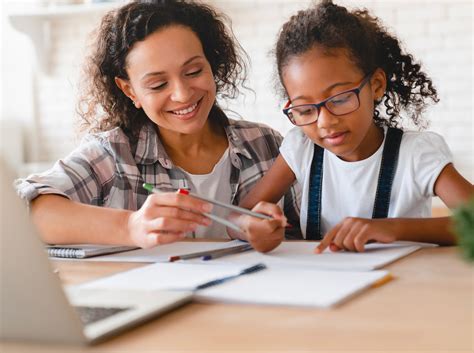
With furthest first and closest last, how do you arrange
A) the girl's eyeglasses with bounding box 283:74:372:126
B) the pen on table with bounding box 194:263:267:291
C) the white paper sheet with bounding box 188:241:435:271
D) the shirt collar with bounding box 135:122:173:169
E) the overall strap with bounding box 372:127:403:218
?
1. the shirt collar with bounding box 135:122:173:169
2. the overall strap with bounding box 372:127:403:218
3. the girl's eyeglasses with bounding box 283:74:372:126
4. the white paper sheet with bounding box 188:241:435:271
5. the pen on table with bounding box 194:263:267:291

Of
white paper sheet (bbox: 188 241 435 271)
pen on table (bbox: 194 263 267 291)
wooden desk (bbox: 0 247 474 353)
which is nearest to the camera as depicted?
wooden desk (bbox: 0 247 474 353)

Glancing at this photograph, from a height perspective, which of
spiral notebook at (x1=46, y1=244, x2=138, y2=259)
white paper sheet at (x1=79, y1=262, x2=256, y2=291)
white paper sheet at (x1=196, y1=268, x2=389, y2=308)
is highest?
white paper sheet at (x1=196, y1=268, x2=389, y2=308)

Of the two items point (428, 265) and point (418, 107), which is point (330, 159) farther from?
point (428, 265)

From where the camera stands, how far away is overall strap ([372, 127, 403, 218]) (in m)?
1.94

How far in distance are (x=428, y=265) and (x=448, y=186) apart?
0.51 m

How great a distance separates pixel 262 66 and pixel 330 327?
11.7 ft

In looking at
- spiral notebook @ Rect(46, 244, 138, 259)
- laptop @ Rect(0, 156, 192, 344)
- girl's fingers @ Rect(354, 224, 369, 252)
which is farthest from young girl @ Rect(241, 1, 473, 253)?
laptop @ Rect(0, 156, 192, 344)

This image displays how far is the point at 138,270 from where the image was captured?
1.36 meters

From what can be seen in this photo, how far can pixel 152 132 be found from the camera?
223cm

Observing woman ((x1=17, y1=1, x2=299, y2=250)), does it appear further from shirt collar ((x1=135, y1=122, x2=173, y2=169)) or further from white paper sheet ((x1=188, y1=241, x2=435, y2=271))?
white paper sheet ((x1=188, y1=241, x2=435, y2=271))

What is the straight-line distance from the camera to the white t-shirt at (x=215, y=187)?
2176mm

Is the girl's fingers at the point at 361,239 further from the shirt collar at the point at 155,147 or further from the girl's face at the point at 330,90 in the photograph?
the shirt collar at the point at 155,147

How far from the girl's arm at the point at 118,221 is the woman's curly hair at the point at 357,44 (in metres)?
0.61

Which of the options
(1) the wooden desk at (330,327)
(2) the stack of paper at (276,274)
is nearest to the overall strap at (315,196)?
(2) the stack of paper at (276,274)
